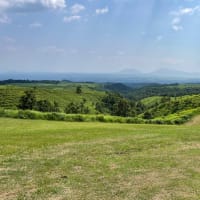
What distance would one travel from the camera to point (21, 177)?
455 inches

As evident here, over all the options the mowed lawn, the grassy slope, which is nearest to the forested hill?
the grassy slope

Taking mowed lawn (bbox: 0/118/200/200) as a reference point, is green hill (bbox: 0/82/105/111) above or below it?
below

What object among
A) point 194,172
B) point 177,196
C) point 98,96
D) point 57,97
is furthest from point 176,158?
point 98,96

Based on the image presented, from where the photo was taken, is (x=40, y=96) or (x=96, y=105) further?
(x=96, y=105)

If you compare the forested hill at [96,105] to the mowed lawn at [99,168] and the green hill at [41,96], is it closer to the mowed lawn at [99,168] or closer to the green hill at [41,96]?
the green hill at [41,96]

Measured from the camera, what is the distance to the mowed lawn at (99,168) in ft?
32.9

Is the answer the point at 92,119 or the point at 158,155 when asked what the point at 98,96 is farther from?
the point at 158,155

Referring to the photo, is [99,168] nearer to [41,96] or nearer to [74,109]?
[74,109]

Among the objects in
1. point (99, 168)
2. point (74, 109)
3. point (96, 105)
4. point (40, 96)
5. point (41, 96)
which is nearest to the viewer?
point (99, 168)

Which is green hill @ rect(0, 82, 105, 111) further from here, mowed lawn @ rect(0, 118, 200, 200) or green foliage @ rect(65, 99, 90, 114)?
mowed lawn @ rect(0, 118, 200, 200)

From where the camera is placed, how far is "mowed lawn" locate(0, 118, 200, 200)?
32.9 ft

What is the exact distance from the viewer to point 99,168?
1276cm

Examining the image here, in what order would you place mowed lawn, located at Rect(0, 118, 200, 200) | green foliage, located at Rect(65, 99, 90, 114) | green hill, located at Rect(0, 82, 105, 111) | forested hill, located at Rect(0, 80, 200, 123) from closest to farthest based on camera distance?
mowed lawn, located at Rect(0, 118, 200, 200) < forested hill, located at Rect(0, 80, 200, 123) < green foliage, located at Rect(65, 99, 90, 114) < green hill, located at Rect(0, 82, 105, 111)

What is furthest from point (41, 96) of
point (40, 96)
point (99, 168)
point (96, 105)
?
point (99, 168)
